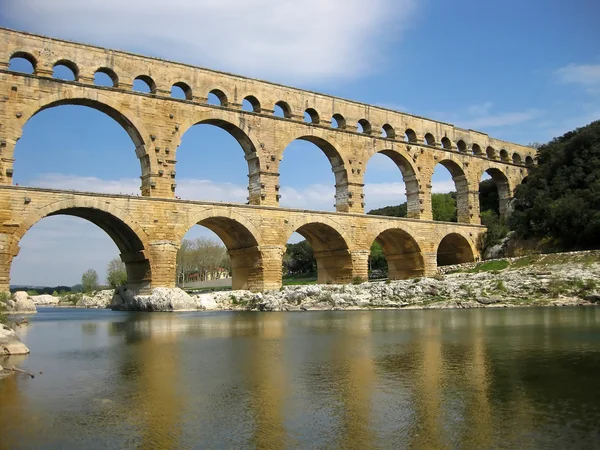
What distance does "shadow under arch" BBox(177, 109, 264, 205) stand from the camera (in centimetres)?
2570

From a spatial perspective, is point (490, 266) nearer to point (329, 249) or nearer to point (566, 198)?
point (566, 198)

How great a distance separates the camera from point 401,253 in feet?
107

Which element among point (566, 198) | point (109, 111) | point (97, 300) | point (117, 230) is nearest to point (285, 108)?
point (109, 111)

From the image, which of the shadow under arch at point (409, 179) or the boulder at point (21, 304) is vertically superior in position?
the shadow under arch at point (409, 179)

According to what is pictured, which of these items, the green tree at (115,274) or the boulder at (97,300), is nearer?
the boulder at (97,300)

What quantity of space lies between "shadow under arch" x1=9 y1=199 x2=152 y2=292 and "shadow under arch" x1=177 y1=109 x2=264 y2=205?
5.37 metres

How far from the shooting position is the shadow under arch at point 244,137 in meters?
25.7

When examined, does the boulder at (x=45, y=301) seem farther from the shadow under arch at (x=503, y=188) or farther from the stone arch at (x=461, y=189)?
the shadow under arch at (x=503, y=188)

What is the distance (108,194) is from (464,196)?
2154 centimetres

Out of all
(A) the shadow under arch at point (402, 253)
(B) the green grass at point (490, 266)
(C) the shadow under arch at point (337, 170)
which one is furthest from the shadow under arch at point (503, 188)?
(C) the shadow under arch at point (337, 170)

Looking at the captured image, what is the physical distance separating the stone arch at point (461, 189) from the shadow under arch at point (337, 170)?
8.30 m

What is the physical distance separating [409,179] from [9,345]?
2595 centimetres

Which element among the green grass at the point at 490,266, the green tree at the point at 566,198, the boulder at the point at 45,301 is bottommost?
the boulder at the point at 45,301

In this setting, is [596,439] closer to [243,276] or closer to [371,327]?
[371,327]
